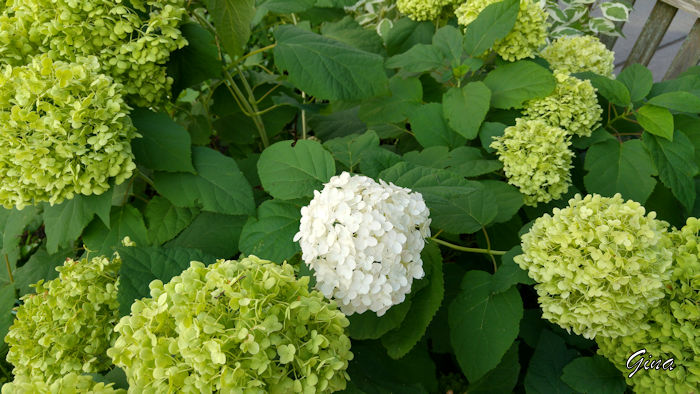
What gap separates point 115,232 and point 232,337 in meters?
0.87

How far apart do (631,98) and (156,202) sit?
1.78m

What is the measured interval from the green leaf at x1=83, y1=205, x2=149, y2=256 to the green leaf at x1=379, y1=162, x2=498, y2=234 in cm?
78

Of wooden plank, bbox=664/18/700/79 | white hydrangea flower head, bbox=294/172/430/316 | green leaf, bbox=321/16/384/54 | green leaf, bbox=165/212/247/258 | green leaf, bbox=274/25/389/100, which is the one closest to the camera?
white hydrangea flower head, bbox=294/172/430/316

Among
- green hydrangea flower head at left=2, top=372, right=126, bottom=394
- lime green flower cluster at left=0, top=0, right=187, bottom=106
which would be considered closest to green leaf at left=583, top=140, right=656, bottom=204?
lime green flower cluster at left=0, top=0, right=187, bottom=106

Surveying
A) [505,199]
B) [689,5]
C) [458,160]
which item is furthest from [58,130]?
[689,5]

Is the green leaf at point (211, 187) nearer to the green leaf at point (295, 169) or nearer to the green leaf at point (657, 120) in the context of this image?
the green leaf at point (295, 169)

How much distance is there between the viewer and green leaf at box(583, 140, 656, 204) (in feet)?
4.99

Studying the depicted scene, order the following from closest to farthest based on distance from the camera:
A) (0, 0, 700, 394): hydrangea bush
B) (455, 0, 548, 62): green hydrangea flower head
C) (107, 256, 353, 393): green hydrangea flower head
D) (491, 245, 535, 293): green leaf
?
(107, 256, 353, 393): green hydrangea flower head → (0, 0, 700, 394): hydrangea bush → (491, 245, 535, 293): green leaf → (455, 0, 548, 62): green hydrangea flower head

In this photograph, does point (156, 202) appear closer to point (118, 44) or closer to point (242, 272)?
point (118, 44)

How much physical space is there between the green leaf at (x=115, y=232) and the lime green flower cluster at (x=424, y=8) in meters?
1.57

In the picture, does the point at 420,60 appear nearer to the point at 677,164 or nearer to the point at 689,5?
the point at 677,164

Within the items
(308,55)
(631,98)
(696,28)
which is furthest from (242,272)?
(696,28)

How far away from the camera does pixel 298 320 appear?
2.73ft

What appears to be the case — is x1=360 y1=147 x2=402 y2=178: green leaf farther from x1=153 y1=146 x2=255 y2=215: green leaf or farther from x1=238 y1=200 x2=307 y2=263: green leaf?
x1=153 y1=146 x2=255 y2=215: green leaf
